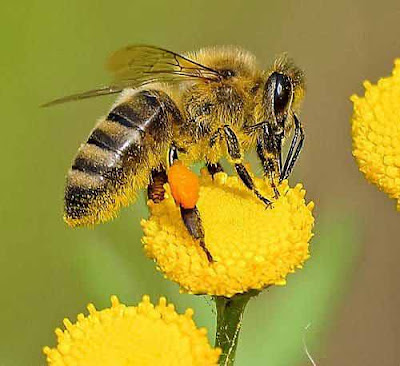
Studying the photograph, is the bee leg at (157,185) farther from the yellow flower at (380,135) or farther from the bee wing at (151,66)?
the yellow flower at (380,135)

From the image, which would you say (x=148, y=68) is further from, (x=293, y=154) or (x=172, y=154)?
(x=293, y=154)

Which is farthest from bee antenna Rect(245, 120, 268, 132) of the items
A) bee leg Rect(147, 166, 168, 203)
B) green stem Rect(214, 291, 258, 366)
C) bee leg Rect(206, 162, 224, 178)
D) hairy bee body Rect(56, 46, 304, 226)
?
green stem Rect(214, 291, 258, 366)

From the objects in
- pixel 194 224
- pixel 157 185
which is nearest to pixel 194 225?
pixel 194 224

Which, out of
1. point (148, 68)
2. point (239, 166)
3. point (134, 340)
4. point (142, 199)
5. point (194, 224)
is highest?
point (148, 68)

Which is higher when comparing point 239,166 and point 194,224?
point 239,166

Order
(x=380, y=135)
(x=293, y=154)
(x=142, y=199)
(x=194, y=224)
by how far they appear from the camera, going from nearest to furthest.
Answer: (x=194, y=224)
(x=380, y=135)
(x=293, y=154)
(x=142, y=199)

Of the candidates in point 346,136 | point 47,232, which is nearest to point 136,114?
point 47,232

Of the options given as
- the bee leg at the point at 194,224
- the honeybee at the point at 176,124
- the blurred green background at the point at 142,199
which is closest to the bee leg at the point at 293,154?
the honeybee at the point at 176,124
